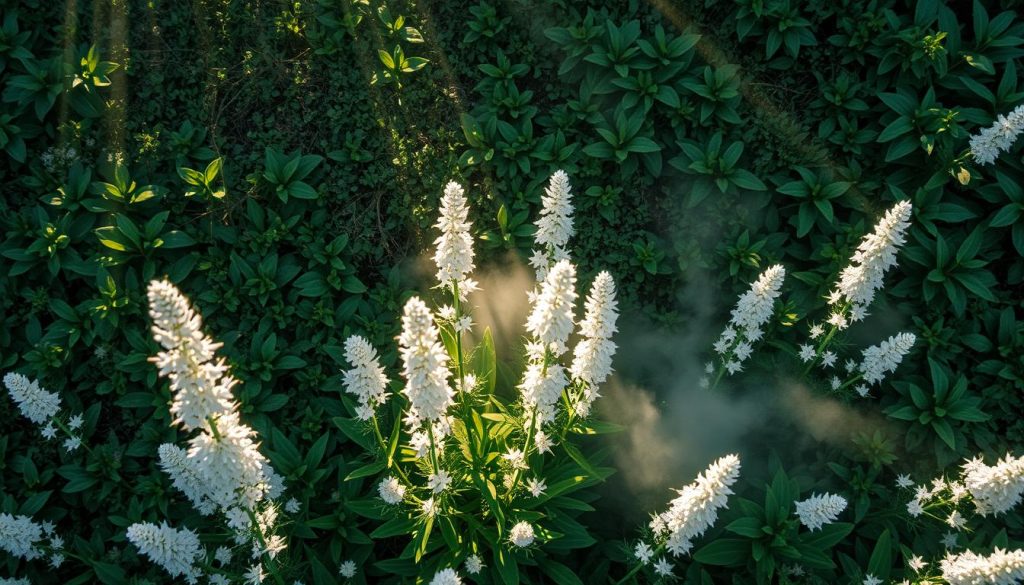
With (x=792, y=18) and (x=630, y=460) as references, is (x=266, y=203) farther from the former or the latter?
(x=792, y=18)

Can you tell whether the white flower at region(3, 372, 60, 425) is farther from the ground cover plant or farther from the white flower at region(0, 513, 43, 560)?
the white flower at region(0, 513, 43, 560)

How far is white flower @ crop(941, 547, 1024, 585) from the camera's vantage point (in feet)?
11.7

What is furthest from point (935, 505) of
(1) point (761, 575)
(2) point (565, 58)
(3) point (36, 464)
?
(3) point (36, 464)

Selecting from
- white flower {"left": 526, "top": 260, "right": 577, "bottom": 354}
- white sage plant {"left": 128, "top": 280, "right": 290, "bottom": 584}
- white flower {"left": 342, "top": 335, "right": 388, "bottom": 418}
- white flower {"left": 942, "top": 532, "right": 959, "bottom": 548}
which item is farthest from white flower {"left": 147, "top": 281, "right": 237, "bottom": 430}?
white flower {"left": 942, "top": 532, "right": 959, "bottom": 548}

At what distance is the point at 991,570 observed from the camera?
362cm

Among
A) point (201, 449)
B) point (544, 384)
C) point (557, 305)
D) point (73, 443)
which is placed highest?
point (557, 305)

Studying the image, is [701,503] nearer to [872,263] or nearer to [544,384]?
[544,384]

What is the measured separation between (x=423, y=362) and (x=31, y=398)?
3.16 meters

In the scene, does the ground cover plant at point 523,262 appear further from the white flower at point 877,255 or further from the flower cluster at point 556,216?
the flower cluster at point 556,216

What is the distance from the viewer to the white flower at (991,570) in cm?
355

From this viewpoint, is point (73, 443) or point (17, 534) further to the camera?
point (73, 443)

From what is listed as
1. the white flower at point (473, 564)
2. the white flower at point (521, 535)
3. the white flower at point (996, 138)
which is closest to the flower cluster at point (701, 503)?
the white flower at point (521, 535)

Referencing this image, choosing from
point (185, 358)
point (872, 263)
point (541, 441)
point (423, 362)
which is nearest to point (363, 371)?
point (423, 362)

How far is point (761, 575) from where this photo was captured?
4.80m
